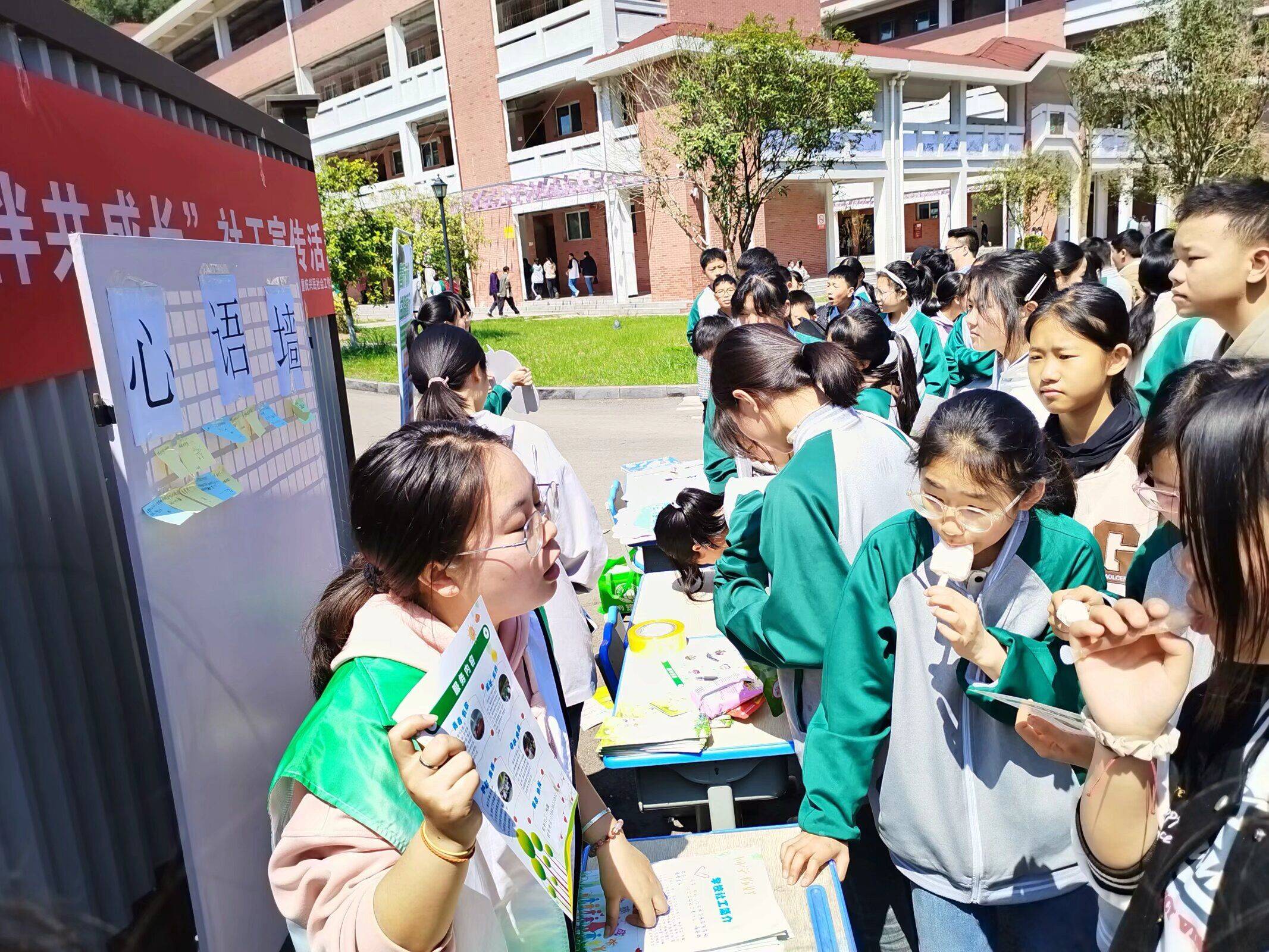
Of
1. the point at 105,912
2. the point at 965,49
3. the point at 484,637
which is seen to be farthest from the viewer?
the point at 965,49

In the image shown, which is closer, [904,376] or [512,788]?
[512,788]

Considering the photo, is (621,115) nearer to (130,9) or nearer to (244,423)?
(244,423)

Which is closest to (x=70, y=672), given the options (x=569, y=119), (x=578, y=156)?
(x=578, y=156)

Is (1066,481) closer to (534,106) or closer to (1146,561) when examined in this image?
(1146,561)

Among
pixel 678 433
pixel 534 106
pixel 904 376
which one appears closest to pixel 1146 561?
pixel 904 376

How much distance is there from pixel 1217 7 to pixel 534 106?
18.9m

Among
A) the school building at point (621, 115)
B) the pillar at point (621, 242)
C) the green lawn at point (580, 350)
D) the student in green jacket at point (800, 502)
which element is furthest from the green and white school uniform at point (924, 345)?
the pillar at point (621, 242)

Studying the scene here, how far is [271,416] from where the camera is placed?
228 centimetres

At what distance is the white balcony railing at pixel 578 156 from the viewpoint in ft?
75.1

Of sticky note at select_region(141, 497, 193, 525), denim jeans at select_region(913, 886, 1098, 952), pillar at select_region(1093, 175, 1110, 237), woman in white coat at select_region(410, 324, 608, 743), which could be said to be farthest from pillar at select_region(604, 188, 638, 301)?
denim jeans at select_region(913, 886, 1098, 952)

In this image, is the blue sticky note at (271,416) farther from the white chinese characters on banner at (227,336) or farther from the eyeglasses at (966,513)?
the eyeglasses at (966,513)

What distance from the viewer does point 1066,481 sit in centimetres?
176

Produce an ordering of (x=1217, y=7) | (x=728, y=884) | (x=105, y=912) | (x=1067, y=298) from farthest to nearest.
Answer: (x=1217, y=7), (x=1067, y=298), (x=105, y=912), (x=728, y=884)

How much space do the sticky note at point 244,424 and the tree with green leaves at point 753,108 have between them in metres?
14.7
